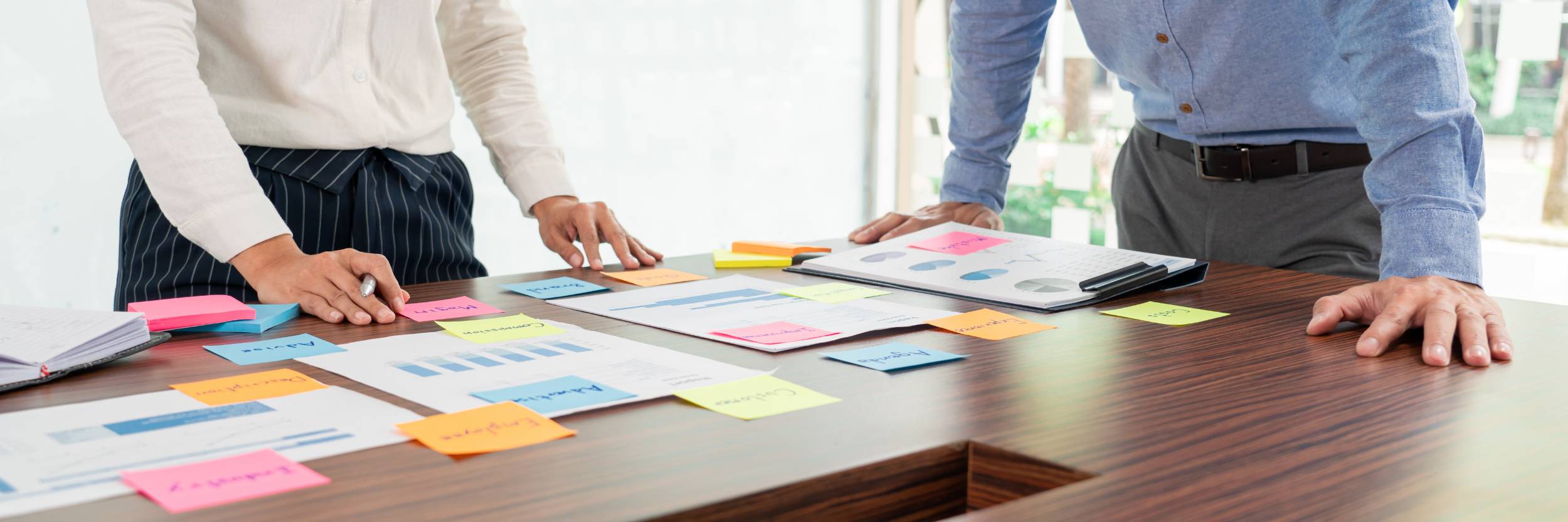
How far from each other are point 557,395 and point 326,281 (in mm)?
433

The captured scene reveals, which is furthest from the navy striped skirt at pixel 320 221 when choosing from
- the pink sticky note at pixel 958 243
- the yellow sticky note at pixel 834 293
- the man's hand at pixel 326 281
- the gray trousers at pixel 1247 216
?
the gray trousers at pixel 1247 216

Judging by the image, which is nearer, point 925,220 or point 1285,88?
point 1285,88

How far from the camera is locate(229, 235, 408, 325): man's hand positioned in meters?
1.06

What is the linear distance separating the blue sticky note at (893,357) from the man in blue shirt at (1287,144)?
360 mm

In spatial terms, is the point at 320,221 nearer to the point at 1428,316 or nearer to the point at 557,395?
the point at 557,395

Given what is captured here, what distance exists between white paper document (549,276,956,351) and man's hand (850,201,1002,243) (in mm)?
399

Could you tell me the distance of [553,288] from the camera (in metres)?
1.27

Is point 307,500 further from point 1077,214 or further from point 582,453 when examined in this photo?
point 1077,214

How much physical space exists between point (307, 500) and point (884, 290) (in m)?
0.79

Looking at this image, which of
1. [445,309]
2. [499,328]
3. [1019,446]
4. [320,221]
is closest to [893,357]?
[1019,446]

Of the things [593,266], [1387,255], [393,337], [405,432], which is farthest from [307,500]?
[1387,255]

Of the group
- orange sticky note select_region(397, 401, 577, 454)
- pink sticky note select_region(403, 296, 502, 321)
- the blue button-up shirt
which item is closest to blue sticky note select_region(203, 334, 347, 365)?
pink sticky note select_region(403, 296, 502, 321)

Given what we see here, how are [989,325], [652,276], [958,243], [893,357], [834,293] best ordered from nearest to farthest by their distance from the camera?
[893,357] → [989,325] → [834,293] → [652,276] → [958,243]

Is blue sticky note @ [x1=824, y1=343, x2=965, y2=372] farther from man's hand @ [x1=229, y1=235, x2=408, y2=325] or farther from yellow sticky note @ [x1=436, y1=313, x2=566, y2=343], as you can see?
man's hand @ [x1=229, y1=235, x2=408, y2=325]
